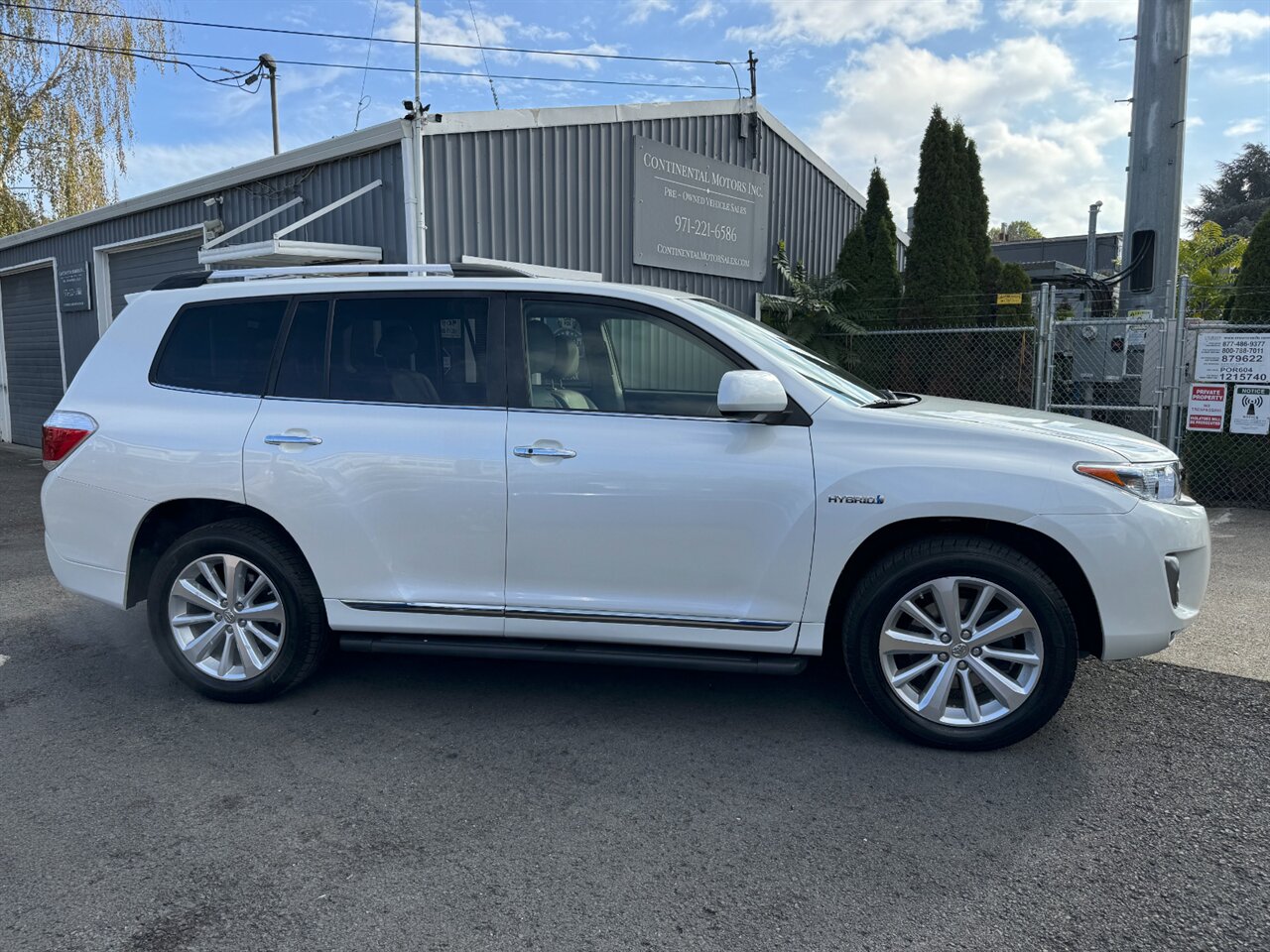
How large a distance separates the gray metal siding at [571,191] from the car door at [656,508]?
5566 millimetres

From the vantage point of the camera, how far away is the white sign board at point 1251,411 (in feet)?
26.9

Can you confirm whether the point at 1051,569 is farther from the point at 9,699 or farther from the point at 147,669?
the point at 9,699

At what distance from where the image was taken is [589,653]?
368 cm

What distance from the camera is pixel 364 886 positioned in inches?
104

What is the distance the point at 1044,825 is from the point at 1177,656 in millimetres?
2139

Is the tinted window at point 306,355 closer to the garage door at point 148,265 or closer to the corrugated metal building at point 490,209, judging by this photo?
the corrugated metal building at point 490,209

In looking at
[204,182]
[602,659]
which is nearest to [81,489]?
[602,659]

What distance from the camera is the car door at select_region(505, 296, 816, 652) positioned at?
11.4 ft

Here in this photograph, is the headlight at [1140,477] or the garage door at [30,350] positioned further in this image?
the garage door at [30,350]

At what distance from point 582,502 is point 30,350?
1588 cm

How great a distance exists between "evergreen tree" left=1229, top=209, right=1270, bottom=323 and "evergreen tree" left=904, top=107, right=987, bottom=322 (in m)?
3.07

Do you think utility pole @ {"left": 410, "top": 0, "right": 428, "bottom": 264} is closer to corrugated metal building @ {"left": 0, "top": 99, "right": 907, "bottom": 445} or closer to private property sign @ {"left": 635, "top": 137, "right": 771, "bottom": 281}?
corrugated metal building @ {"left": 0, "top": 99, "right": 907, "bottom": 445}

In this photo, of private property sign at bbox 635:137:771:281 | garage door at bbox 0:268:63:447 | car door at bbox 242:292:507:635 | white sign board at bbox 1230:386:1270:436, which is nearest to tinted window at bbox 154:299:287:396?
car door at bbox 242:292:507:635

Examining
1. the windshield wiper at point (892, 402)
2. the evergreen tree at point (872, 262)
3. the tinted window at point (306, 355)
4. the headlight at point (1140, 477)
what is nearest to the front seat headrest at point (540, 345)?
the tinted window at point (306, 355)
